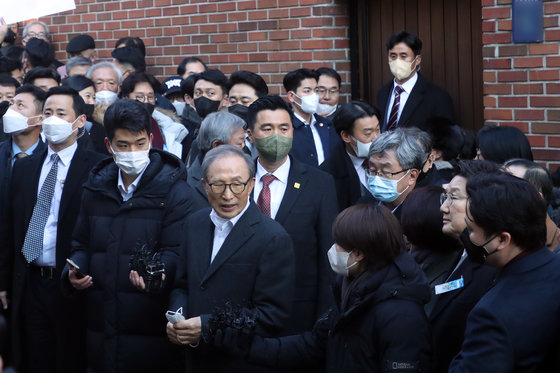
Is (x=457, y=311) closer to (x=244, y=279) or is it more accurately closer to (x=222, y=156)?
(x=244, y=279)

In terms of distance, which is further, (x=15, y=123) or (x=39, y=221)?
(x=15, y=123)

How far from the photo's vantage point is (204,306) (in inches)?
157

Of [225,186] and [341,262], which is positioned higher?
[225,186]

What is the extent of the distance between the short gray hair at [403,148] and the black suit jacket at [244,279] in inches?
42.4

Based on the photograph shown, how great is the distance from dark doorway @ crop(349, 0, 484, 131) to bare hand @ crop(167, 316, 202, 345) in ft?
13.9

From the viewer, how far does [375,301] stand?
3260mm

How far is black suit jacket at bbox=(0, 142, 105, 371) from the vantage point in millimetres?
5477

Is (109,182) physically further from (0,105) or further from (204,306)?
(0,105)

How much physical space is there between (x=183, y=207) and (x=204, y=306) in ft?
2.76

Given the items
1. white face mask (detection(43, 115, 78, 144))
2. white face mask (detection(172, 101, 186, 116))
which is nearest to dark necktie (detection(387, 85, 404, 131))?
white face mask (detection(172, 101, 186, 116))

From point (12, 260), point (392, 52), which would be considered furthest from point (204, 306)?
point (392, 52)

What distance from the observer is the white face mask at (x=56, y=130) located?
5.71 m

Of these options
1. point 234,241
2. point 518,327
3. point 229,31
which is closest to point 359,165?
point 234,241

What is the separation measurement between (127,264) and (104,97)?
12.9 ft
